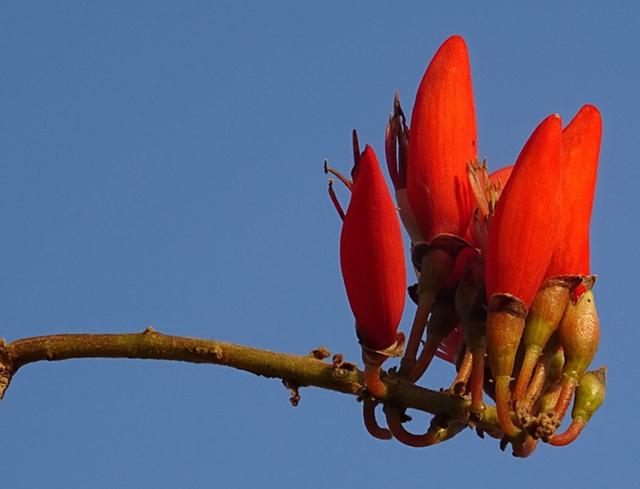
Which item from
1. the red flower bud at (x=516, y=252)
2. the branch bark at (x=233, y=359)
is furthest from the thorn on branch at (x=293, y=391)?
the red flower bud at (x=516, y=252)

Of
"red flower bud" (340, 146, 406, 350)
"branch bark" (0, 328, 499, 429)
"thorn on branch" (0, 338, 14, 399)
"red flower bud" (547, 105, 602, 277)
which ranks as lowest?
"thorn on branch" (0, 338, 14, 399)

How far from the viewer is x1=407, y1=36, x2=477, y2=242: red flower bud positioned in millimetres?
2627

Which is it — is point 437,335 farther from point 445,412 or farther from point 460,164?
point 460,164

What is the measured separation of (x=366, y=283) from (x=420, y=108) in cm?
44

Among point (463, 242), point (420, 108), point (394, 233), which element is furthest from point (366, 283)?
point (420, 108)

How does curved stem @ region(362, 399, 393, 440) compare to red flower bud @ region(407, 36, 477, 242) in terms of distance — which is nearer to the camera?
curved stem @ region(362, 399, 393, 440)

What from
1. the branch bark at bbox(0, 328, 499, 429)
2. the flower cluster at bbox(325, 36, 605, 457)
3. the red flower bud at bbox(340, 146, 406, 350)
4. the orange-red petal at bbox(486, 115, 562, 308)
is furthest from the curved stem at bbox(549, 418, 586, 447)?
the red flower bud at bbox(340, 146, 406, 350)

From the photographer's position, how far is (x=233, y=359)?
2.39 meters

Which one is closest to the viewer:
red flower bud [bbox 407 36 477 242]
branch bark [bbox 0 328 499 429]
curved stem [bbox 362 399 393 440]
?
branch bark [bbox 0 328 499 429]

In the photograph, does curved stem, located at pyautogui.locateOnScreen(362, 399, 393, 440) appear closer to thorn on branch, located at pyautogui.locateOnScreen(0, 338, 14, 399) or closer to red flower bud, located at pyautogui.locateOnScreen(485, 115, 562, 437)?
red flower bud, located at pyautogui.locateOnScreen(485, 115, 562, 437)

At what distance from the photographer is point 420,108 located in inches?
105

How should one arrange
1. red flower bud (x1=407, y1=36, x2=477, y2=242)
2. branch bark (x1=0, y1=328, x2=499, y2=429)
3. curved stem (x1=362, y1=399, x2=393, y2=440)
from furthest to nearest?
red flower bud (x1=407, y1=36, x2=477, y2=242)
curved stem (x1=362, y1=399, x2=393, y2=440)
branch bark (x1=0, y1=328, x2=499, y2=429)

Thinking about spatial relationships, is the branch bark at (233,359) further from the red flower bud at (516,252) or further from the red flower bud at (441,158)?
the red flower bud at (441,158)

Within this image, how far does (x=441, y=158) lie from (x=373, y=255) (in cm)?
31
